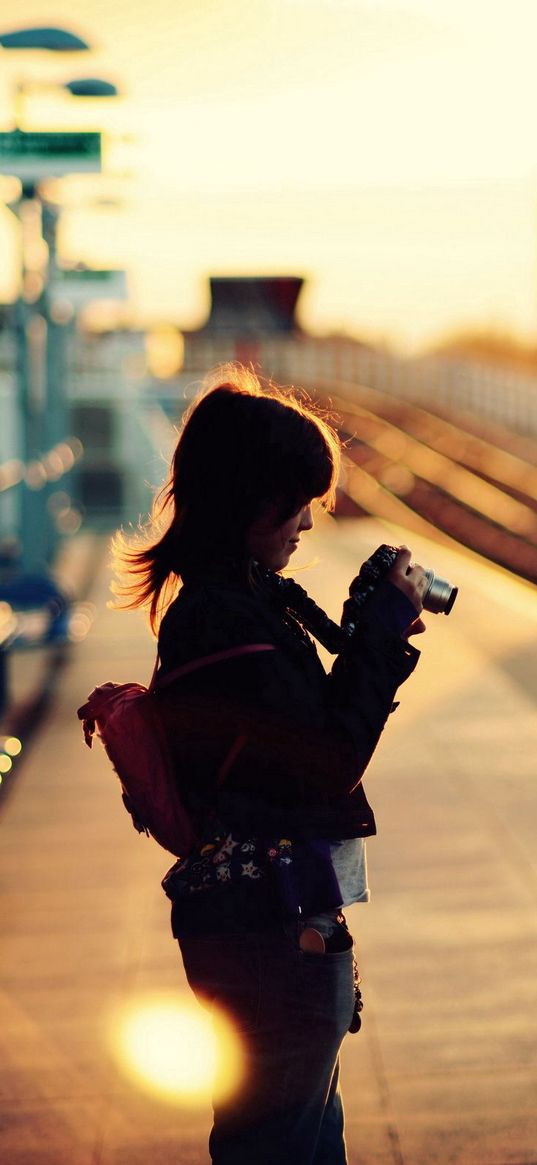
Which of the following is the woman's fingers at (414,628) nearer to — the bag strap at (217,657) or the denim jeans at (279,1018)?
the bag strap at (217,657)

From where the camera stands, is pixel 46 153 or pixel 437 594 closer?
pixel 437 594

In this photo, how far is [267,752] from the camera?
2.07 metres

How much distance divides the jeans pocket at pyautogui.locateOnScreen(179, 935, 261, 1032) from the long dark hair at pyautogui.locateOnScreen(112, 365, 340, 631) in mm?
528

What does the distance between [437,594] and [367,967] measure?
234cm

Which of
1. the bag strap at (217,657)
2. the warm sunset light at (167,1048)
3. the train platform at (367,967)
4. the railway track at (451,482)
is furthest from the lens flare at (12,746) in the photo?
the railway track at (451,482)

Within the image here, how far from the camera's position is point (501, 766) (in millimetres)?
6641

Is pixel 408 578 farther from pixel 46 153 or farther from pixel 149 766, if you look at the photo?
pixel 46 153

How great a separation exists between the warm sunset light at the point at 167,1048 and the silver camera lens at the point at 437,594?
59.2 inches

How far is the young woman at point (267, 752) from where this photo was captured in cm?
209

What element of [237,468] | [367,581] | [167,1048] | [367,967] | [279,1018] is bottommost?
[367,967]

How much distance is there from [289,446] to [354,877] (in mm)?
622

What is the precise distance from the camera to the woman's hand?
219 cm

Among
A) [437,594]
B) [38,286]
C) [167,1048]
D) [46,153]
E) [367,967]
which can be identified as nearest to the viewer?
[437,594]

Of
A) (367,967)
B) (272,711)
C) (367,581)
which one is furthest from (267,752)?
(367,967)
